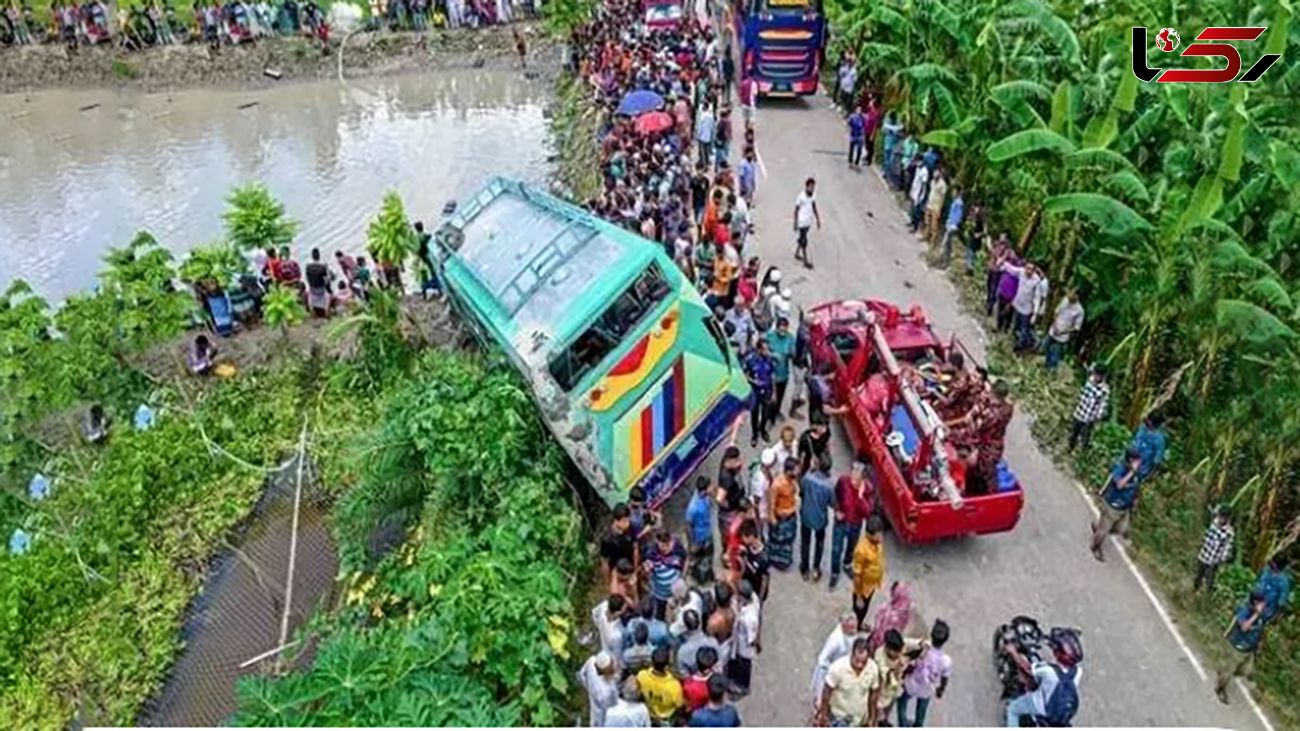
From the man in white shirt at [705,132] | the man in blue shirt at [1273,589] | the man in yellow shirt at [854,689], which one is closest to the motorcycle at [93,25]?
the man in white shirt at [705,132]

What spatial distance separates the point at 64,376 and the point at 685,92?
10419mm

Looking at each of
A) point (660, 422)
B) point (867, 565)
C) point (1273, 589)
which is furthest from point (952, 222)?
point (867, 565)

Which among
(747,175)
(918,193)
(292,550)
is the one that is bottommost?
(292,550)

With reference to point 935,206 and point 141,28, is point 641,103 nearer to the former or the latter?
point 935,206

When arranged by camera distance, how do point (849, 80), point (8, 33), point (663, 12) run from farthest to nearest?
point (8, 33)
point (663, 12)
point (849, 80)

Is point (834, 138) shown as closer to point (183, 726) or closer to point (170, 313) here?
point (170, 313)

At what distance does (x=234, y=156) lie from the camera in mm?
23219

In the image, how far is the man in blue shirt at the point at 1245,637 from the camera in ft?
30.0

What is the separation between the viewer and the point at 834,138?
821 inches

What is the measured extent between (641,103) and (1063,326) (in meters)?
7.42

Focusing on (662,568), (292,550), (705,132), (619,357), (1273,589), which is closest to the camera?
(662,568)

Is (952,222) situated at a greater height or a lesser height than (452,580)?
greater

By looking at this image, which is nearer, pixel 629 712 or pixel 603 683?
pixel 629 712

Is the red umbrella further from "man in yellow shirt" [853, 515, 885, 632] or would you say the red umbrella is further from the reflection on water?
"man in yellow shirt" [853, 515, 885, 632]
